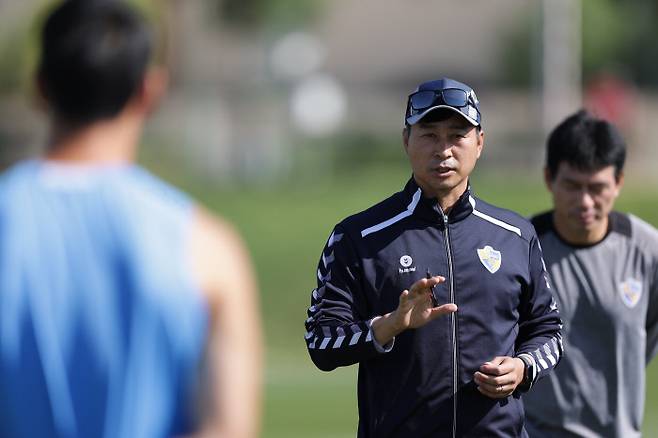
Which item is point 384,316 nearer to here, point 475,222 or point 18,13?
point 475,222

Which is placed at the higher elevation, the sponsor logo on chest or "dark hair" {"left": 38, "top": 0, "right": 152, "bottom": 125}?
"dark hair" {"left": 38, "top": 0, "right": 152, "bottom": 125}

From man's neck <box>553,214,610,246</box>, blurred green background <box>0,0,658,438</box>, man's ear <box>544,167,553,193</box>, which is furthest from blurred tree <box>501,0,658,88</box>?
man's neck <box>553,214,610,246</box>

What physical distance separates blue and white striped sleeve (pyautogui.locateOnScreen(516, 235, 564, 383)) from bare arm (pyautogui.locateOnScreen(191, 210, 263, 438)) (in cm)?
203

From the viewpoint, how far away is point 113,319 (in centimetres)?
291

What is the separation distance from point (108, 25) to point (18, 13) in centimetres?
2837

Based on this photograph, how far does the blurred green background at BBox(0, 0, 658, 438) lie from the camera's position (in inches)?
762

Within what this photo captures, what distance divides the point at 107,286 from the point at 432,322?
1.93 metres

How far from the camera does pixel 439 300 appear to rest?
4.71m

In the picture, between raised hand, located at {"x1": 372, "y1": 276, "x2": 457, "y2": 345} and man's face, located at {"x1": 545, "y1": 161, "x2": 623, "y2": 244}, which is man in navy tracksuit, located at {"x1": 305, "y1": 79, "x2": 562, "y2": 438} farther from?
man's face, located at {"x1": 545, "y1": 161, "x2": 623, "y2": 244}

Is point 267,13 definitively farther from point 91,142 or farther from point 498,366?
point 91,142

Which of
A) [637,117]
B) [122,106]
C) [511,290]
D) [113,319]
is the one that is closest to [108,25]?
[122,106]

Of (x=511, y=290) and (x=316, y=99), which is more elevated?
(x=316, y=99)

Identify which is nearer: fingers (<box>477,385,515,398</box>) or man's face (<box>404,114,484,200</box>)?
fingers (<box>477,385,515,398</box>)

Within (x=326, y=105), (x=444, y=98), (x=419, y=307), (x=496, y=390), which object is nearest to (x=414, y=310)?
(x=419, y=307)
